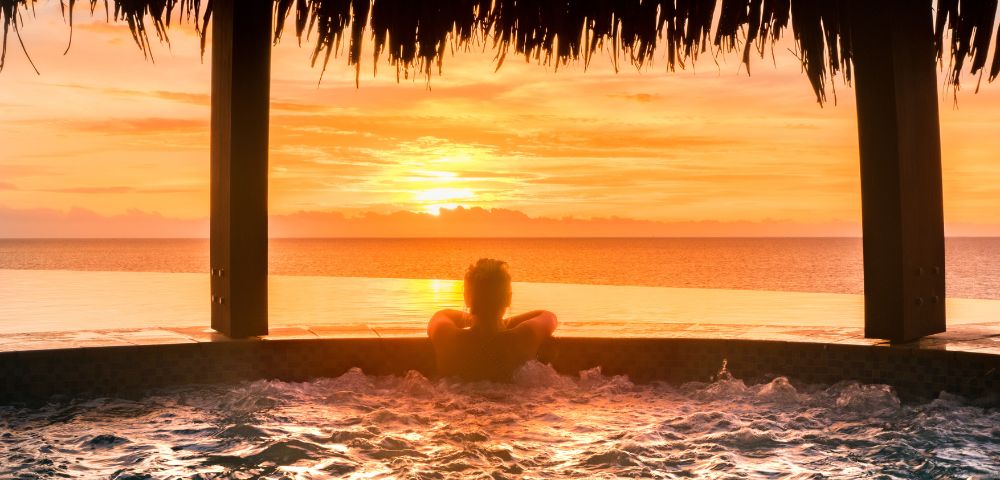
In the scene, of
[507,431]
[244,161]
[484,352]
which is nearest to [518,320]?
[484,352]

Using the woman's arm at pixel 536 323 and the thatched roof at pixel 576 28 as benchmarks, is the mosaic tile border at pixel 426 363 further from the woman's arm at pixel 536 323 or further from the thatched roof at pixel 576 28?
the thatched roof at pixel 576 28

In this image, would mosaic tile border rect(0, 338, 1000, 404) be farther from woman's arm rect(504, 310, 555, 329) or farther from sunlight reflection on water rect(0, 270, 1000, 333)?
sunlight reflection on water rect(0, 270, 1000, 333)

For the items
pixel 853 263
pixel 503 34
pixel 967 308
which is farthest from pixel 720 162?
pixel 503 34

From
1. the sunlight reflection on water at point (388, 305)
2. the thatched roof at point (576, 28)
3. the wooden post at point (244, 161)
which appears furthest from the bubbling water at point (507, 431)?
the thatched roof at point (576, 28)

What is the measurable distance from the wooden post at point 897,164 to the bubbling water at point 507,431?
0.66 metres

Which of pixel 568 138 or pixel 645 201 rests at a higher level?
pixel 568 138

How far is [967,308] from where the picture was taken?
27.0 ft

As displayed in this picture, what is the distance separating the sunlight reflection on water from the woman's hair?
5.03 feet

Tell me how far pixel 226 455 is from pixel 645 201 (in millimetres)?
35322

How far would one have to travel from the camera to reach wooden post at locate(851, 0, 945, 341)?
4703 mm

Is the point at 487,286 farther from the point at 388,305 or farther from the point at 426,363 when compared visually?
the point at 388,305

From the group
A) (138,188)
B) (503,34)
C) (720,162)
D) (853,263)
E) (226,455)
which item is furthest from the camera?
(853,263)

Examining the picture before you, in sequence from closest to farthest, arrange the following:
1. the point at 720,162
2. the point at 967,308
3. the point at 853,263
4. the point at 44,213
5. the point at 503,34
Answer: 1. the point at 503,34
2. the point at 967,308
3. the point at 44,213
4. the point at 720,162
5. the point at 853,263

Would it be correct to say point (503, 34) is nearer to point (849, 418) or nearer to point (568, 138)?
point (849, 418)
